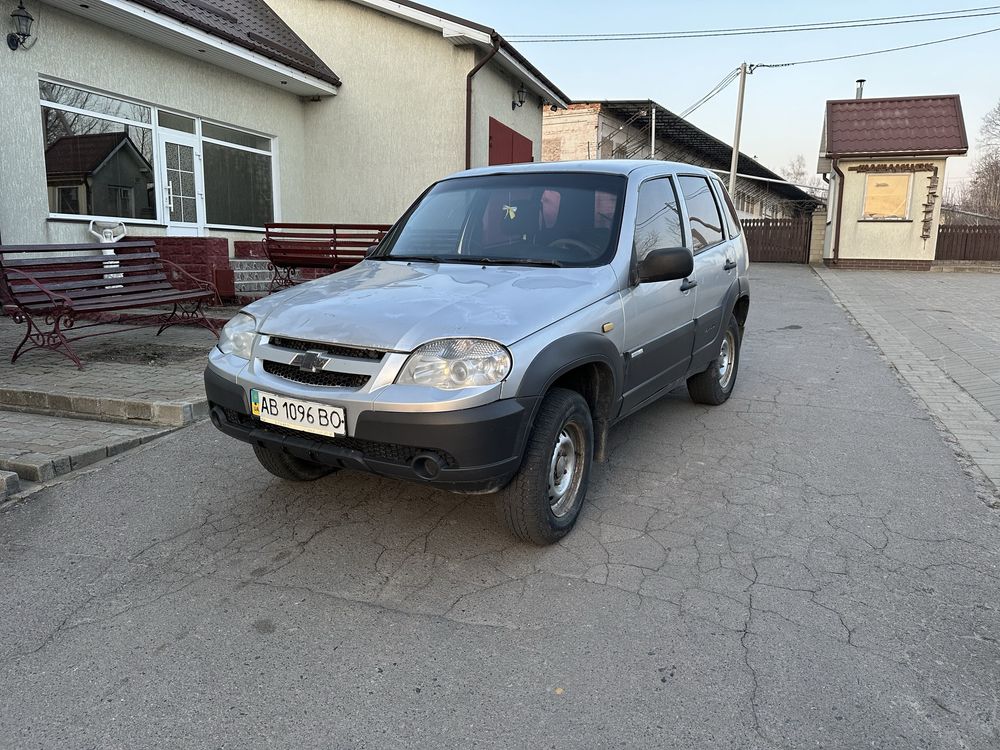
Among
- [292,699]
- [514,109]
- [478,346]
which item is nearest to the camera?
[292,699]

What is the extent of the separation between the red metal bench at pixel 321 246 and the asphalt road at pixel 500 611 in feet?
18.3

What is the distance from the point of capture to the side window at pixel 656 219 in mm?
4090

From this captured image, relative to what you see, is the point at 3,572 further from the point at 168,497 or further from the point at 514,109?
the point at 514,109

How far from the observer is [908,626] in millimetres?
2727

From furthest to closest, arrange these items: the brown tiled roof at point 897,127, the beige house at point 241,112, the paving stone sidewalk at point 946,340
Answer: the brown tiled roof at point 897,127 → the beige house at point 241,112 → the paving stone sidewalk at point 946,340

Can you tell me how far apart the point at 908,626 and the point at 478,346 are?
1943 mm

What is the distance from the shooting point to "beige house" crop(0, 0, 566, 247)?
32.3ft

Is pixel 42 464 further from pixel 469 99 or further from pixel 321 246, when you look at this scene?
pixel 469 99

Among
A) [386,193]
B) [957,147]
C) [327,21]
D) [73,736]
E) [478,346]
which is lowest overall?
[73,736]

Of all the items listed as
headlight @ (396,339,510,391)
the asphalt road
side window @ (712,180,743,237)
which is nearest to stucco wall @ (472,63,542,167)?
side window @ (712,180,743,237)

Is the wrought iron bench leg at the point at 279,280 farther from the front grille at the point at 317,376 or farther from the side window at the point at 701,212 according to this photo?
the front grille at the point at 317,376

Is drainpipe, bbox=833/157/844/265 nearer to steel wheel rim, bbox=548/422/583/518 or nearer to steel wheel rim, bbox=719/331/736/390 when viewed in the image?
steel wheel rim, bbox=719/331/736/390

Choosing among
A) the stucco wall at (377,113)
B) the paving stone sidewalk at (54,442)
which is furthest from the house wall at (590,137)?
the paving stone sidewalk at (54,442)

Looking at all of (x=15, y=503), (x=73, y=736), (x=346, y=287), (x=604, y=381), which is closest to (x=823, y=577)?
(x=604, y=381)
